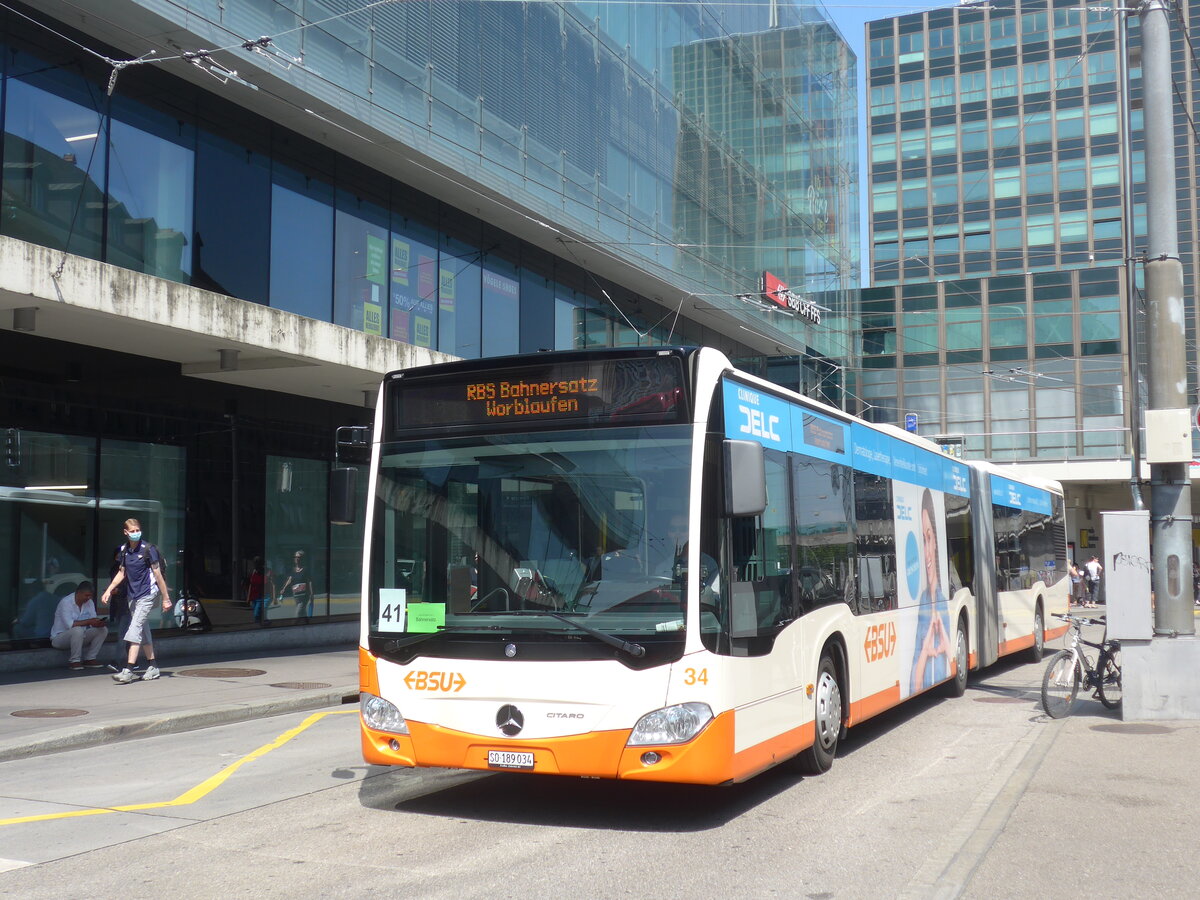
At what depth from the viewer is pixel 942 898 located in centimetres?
547

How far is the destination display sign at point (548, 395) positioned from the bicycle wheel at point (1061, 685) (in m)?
6.25

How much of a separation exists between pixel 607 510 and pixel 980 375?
52303 mm

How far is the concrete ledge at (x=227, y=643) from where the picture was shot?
16.0 metres

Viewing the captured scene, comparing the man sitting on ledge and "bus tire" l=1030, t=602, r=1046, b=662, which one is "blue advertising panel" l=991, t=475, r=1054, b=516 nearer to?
"bus tire" l=1030, t=602, r=1046, b=662

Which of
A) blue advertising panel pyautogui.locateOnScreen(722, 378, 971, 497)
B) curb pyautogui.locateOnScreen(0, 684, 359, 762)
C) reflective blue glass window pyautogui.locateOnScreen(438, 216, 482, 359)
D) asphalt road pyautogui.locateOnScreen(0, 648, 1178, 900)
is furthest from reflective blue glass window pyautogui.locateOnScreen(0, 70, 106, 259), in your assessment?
blue advertising panel pyautogui.locateOnScreen(722, 378, 971, 497)

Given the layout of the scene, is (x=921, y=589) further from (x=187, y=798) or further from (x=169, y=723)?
(x=169, y=723)

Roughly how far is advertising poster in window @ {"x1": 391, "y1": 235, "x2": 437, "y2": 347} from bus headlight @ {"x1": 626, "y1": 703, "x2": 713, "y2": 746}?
51.5 ft

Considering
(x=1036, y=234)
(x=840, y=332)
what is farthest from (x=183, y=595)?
(x=1036, y=234)

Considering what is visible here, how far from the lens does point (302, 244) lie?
1986cm

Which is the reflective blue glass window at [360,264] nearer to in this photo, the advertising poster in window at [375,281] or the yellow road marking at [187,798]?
the advertising poster in window at [375,281]

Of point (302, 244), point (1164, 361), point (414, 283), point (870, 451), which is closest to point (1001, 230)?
point (414, 283)

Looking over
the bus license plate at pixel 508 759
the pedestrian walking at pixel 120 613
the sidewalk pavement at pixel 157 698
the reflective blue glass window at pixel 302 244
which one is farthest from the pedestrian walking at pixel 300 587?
the bus license plate at pixel 508 759

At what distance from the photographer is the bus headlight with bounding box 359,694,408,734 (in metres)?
7.37

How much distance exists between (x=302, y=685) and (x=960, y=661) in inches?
312
